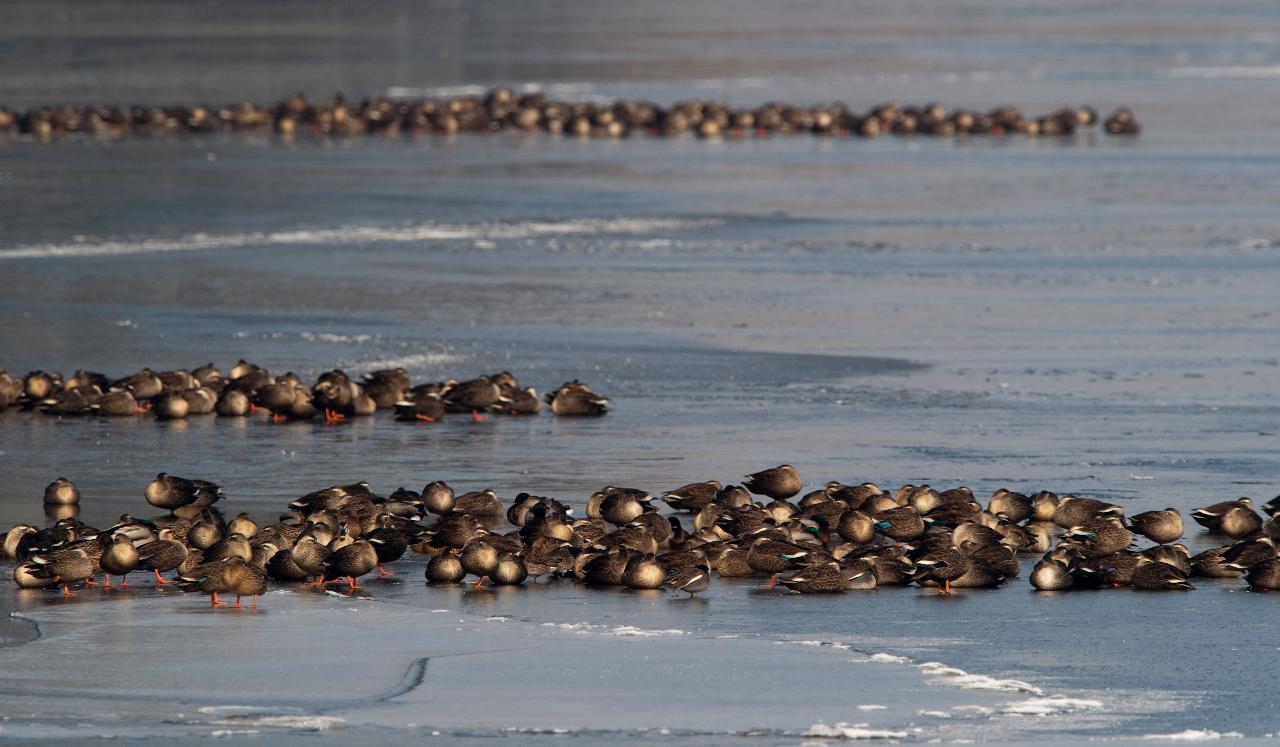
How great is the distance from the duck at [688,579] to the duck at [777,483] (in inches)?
75.0

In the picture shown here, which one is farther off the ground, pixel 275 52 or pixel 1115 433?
pixel 275 52

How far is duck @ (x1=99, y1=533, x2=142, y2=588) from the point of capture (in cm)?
1131

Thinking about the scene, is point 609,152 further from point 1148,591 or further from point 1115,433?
point 1148,591

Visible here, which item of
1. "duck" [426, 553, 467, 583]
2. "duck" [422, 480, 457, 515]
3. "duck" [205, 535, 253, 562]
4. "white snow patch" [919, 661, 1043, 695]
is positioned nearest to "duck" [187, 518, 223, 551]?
"duck" [205, 535, 253, 562]

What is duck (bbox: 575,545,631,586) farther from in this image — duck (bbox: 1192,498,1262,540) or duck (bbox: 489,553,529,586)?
duck (bbox: 1192,498,1262,540)

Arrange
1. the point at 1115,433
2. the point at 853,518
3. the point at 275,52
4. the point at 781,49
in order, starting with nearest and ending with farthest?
the point at 853,518 → the point at 1115,433 → the point at 275,52 → the point at 781,49

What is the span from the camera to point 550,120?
1641 inches

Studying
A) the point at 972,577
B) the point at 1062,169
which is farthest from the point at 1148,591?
the point at 1062,169

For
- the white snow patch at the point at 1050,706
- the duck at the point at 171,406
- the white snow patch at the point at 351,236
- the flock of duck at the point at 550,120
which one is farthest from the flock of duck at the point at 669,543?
the flock of duck at the point at 550,120

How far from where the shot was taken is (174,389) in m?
16.5

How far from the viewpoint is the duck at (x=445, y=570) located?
11.5 m

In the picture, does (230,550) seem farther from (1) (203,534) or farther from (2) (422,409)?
(2) (422,409)

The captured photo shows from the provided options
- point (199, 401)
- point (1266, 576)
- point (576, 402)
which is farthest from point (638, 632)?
point (199, 401)

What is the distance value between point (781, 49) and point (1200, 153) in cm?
3502
